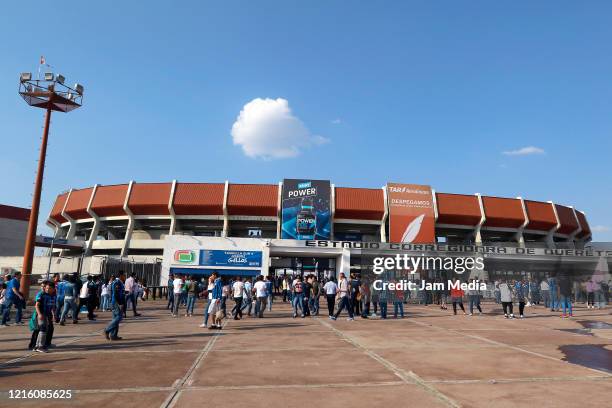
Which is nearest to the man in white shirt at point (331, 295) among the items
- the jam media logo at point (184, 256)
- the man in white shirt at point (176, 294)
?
the man in white shirt at point (176, 294)

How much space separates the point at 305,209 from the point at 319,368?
1556 inches

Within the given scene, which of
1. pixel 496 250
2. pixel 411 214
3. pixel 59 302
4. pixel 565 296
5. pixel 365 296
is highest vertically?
Result: pixel 411 214

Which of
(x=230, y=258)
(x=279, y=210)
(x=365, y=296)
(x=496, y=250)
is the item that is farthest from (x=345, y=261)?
(x=365, y=296)

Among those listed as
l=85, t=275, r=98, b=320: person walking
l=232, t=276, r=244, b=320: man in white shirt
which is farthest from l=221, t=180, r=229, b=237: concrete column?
l=232, t=276, r=244, b=320: man in white shirt

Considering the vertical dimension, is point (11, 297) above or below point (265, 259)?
below

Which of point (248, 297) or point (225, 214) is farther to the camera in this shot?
point (225, 214)

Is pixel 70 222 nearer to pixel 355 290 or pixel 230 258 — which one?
pixel 230 258

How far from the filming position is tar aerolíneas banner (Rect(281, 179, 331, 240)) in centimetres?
4525

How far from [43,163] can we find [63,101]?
4.80 meters

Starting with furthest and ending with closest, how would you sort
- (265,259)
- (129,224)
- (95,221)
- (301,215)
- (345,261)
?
(95,221) < (129,224) < (301,215) < (345,261) < (265,259)

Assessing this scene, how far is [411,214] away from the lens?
47.2 m

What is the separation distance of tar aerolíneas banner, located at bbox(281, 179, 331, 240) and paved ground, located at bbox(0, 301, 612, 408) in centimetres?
3404

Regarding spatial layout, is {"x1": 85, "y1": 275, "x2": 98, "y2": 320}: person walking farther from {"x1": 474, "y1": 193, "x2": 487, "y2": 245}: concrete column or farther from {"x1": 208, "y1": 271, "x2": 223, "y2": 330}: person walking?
{"x1": 474, "y1": 193, "x2": 487, "y2": 245}: concrete column

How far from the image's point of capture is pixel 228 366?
21.6 ft
